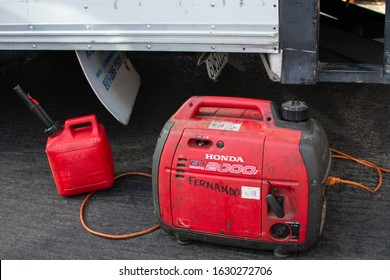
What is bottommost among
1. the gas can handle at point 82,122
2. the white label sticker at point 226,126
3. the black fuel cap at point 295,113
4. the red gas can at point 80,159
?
the red gas can at point 80,159

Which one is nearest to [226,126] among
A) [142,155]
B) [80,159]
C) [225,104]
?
[225,104]

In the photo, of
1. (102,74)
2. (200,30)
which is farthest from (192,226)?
(102,74)

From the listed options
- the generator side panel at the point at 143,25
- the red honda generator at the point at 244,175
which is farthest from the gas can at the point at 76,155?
the red honda generator at the point at 244,175

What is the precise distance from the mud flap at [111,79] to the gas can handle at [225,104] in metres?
0.66

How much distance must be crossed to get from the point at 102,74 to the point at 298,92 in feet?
4.80

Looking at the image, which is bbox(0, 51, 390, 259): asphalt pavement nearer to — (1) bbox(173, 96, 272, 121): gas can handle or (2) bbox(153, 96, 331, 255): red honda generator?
(2) bbox(153, 96, 331, 255): red honda generator

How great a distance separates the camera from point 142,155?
308 centimetres

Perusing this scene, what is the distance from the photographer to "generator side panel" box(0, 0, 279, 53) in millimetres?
2348

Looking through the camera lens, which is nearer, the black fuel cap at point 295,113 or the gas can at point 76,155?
the black fuel cap at point 295,113

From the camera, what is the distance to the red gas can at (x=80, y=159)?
8.50ft

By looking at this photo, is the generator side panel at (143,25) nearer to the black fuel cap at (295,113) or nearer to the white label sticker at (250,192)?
the black fuel cap at (295,113)

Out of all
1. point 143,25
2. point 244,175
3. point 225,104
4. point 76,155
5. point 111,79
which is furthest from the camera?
point 111,79

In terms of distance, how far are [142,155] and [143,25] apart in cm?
86

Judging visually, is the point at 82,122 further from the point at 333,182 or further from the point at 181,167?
Answer: the point at 333,182
